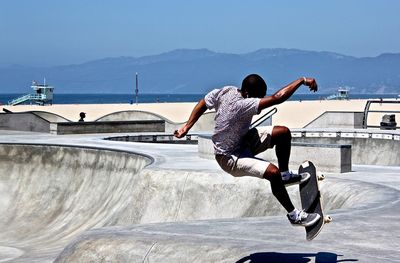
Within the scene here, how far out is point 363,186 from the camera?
15906 mm

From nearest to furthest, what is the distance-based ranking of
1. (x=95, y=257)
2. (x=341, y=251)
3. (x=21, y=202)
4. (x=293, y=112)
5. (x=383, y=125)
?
(x=341, y=251) < (x=95, y=257) < (x=21, y=202) < (x=383, y=125) < (x=293, y=112)

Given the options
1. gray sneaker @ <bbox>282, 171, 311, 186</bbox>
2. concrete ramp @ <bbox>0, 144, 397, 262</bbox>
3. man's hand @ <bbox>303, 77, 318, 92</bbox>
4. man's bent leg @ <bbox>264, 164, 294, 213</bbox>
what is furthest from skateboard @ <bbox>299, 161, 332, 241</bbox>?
man's hand @ <bbox>303, 77, 318, 92</bbox>

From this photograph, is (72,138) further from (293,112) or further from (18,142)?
(293,112)

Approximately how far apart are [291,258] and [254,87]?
6.35 feet

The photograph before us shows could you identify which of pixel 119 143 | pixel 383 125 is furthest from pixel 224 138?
pixel 383 125

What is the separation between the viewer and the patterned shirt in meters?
8.46

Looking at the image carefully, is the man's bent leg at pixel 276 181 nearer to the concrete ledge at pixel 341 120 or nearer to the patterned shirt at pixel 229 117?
the patterned shirt at pixel 229 117

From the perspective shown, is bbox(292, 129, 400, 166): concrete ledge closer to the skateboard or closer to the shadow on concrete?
the shadow on concrete

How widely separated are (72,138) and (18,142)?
3.69 m

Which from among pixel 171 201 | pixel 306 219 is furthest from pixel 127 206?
pixel 306 219

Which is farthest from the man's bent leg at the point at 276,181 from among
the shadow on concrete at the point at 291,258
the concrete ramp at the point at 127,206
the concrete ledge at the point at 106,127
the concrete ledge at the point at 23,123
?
the concrete ledge at the point at 23,123

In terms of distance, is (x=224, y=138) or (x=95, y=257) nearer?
(x=224, y=138)

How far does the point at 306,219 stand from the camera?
8.70 metres

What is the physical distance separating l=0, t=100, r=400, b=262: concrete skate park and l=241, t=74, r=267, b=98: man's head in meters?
1.83
